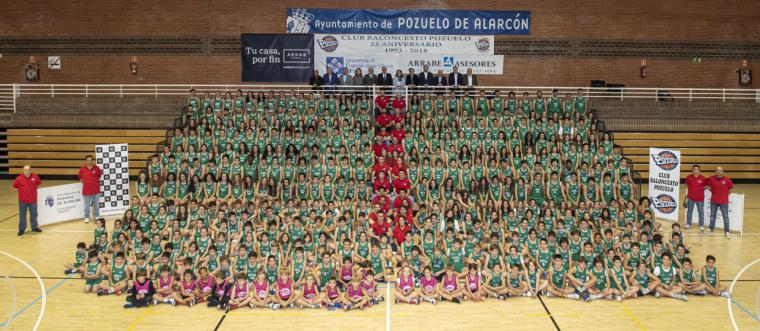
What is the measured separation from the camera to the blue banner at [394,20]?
25.2m

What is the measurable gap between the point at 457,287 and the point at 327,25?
15.9 metres

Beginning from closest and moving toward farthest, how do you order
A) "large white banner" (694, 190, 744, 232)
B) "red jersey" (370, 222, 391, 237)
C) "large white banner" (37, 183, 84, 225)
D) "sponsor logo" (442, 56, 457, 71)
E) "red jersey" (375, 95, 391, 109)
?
"red jersey" (370, 222, 391, 237)
"large white banner" (694, 190, 744, 232)
"large white banner" (37, 183, 84, 225)
"red jersey" (375, 95, 391, 109)
"sponsor logo" (442, 56, 457, 71)

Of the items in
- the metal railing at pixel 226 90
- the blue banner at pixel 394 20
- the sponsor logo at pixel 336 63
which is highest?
the blue banner at pixel 394 20

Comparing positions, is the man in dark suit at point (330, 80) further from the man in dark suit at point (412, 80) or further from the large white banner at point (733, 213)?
the large white banner at point (733, 213)

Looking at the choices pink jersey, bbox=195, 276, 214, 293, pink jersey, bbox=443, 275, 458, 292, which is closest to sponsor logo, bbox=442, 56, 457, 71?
pink jersey, bbox=443, 275, 458, 292

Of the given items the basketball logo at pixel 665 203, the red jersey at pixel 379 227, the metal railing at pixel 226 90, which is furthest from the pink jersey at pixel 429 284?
the metal railing at pixel 226 90

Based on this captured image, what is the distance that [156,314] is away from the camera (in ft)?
35.3

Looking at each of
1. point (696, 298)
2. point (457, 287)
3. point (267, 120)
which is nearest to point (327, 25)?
point (267, 120)

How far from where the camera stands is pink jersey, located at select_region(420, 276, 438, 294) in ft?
37.8

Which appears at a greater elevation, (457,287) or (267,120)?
(267,120)

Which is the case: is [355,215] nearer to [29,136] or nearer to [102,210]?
[102,210]

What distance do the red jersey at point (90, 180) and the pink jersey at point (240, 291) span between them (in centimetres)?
765

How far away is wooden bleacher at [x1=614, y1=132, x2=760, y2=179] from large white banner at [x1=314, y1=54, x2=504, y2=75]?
19.6 feet

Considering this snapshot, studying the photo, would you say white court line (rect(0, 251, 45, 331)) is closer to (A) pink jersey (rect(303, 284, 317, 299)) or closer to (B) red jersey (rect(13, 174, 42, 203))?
(B) red jersey (rect(13, 174, 42, 203))
